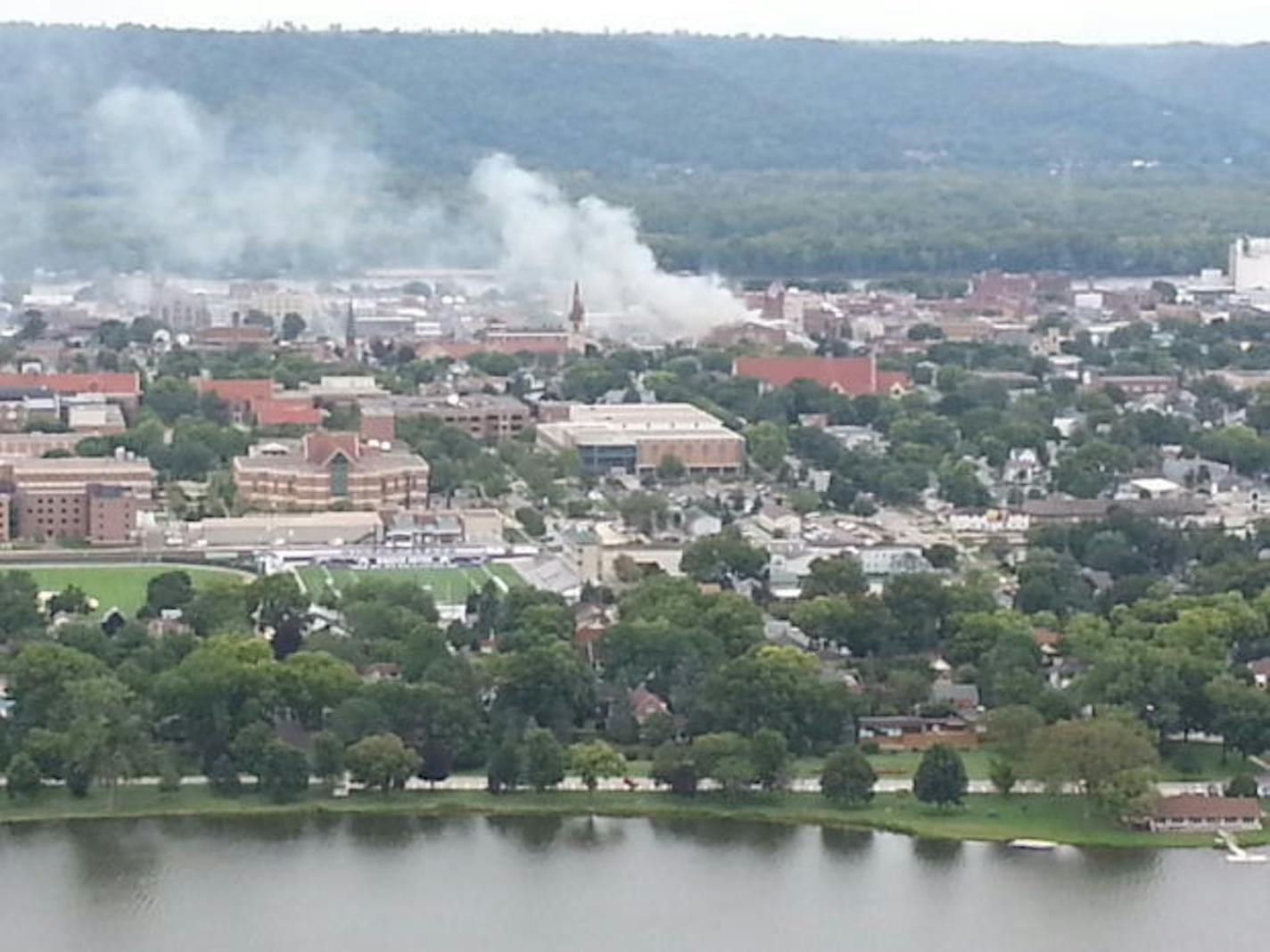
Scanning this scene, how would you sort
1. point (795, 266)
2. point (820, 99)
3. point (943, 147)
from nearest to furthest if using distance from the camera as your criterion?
1. point (795, 266)
2. point (943, 147)
3. point (820, 99)

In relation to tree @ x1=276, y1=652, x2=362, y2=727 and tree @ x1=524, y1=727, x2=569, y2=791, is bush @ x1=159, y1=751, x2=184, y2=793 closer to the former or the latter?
tree @ x1=276, y1=652, x2=362, y2=727

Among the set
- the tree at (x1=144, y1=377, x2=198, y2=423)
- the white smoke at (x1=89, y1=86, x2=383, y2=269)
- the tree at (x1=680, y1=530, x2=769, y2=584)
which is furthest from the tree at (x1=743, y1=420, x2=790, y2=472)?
the white smoke at (x1=89, y1=86, x2=383, y2=269)

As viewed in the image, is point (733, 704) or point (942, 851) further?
point (733, 704)

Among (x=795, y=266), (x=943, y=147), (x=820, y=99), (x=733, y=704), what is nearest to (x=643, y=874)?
(x=733, y=704)

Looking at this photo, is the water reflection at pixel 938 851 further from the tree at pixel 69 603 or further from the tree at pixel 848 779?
the tree at pixel 69 603

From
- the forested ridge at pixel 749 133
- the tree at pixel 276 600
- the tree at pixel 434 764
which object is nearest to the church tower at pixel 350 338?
the forested ridge at pixel 749 133

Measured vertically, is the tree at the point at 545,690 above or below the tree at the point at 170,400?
below

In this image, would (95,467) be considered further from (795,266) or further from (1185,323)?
(795,266)
